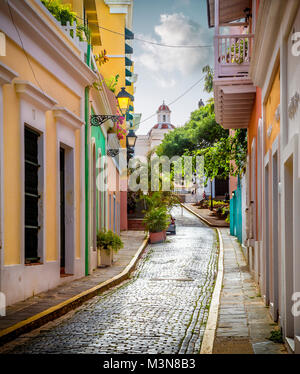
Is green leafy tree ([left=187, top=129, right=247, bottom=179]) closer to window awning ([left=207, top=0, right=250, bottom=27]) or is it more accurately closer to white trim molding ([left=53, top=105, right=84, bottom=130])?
window awning ([left=207, top=0, right=250, bottom=27])

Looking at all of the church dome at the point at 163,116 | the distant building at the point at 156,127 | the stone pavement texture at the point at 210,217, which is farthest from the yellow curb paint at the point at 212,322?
the church dome at the point at 163,116

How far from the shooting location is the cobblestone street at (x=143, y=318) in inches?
251

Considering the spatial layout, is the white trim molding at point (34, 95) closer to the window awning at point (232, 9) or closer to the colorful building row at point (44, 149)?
the colorful building row at point (44, 149)

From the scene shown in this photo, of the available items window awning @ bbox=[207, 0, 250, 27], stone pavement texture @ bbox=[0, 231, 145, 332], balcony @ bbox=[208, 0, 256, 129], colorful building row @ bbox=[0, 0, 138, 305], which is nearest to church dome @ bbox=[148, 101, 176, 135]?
window awning @ bbox=[207, 0, 250, 27]

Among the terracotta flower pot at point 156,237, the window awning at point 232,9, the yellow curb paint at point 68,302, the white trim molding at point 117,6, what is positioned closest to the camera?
the yellow curb paint at point 68,302

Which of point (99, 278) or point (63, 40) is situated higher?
point (63, 40)

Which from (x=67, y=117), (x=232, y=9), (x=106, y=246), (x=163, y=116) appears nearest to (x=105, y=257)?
(x=106, y=246)

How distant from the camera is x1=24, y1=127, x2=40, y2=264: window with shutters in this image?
971 centimetres

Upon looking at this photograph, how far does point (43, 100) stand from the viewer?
10.1 metres

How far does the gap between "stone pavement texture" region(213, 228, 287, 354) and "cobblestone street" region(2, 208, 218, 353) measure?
31cm

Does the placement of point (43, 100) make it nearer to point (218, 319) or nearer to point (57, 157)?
point (57, 157)

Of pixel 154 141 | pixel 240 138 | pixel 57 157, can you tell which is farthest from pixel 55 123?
pixel 154 141

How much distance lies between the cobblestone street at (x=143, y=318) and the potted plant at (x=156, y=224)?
688cm

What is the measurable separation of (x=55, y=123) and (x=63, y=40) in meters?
1.57
